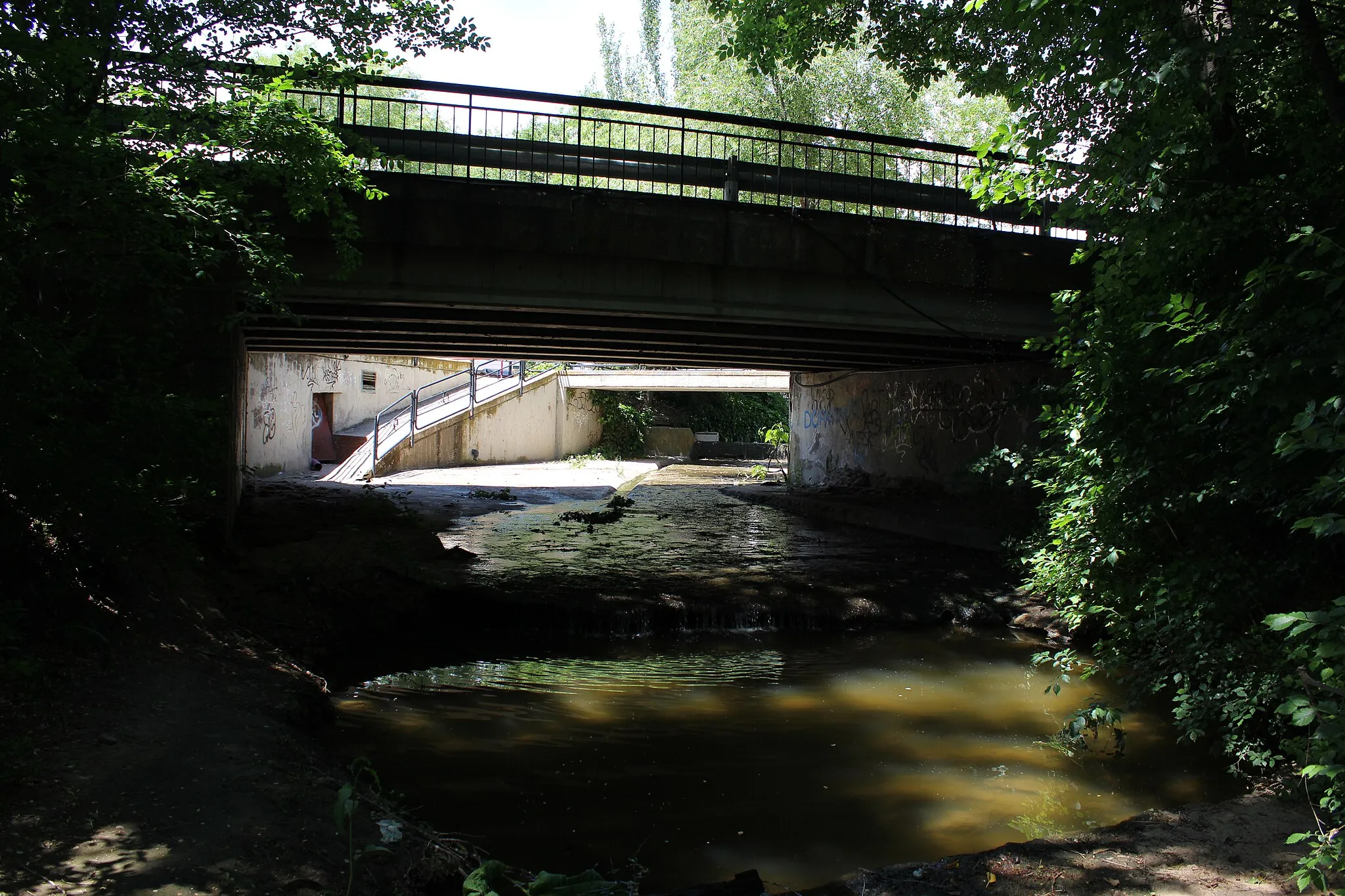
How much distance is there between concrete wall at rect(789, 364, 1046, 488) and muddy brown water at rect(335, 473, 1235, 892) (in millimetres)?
5503

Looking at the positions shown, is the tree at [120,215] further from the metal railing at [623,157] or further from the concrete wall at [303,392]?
the concrete wall at [303,392]

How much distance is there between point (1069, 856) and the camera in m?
4.60

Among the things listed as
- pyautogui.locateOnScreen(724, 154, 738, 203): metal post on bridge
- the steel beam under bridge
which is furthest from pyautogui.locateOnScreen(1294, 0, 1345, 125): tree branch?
the steel beam under bridge

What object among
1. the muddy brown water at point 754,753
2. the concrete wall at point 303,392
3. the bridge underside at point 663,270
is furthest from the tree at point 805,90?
the muddy brown water at point 754,753

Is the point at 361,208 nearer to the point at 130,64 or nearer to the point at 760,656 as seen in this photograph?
the point at 130,64

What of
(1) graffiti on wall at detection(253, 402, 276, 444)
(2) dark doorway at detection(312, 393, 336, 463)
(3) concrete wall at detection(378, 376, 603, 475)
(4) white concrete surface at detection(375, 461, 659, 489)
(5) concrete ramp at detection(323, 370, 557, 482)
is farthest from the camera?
(2) dark doorway at detection(312, 393, 336, 463)

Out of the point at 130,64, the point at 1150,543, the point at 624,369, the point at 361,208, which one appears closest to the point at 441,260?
the point at 361,208

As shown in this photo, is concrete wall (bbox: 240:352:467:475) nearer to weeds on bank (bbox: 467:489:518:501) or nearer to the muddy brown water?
weeds on bank (bbox: 467:489:518:501)

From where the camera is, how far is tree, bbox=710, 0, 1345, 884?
486cm

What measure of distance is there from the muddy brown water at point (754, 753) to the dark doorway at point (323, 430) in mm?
21401

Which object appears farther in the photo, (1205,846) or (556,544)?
(556,544)

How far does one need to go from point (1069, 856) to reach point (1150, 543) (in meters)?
2.40

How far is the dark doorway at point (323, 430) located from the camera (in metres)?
30.1

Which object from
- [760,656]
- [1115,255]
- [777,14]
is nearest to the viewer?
[1115,255]
